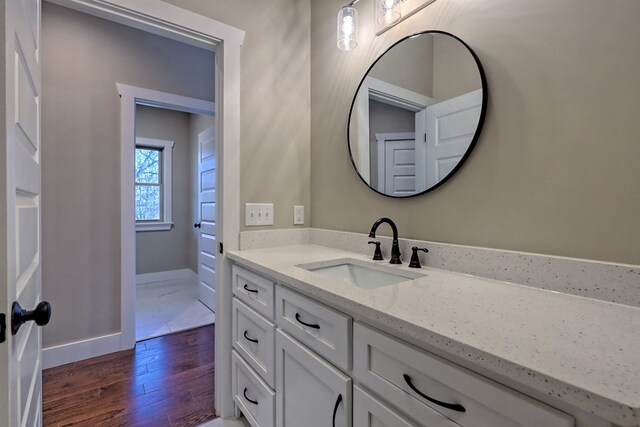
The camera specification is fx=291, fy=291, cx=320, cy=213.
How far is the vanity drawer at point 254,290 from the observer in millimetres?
1188

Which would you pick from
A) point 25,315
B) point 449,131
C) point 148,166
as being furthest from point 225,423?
point 148,166

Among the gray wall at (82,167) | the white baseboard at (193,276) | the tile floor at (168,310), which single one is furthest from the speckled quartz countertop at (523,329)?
the white baseboard at (193,276)

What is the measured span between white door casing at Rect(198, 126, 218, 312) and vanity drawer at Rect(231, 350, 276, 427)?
1.67 metres

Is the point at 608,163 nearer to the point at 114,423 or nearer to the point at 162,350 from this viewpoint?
the point at 114,423

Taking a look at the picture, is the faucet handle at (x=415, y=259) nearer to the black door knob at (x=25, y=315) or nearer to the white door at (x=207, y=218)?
the black door knob at (x=25, y=315)

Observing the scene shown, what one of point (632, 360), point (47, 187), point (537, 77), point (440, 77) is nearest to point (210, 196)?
point (47, 187)

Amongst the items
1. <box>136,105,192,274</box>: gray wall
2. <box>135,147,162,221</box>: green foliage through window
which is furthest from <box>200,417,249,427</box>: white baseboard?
<box>135,147,162,221</box>: green foliage through window

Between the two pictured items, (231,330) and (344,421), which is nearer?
(344,421)

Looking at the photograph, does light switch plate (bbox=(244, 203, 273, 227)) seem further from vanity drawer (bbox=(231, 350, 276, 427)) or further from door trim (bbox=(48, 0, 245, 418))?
vanity drawer (bbox=(231, 350, 276, 427))

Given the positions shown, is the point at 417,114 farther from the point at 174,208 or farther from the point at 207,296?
the point at 174,208

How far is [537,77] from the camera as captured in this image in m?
0.92

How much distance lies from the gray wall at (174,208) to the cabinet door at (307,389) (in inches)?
143

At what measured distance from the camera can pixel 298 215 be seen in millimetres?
1855

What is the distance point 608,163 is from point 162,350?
2826mm
